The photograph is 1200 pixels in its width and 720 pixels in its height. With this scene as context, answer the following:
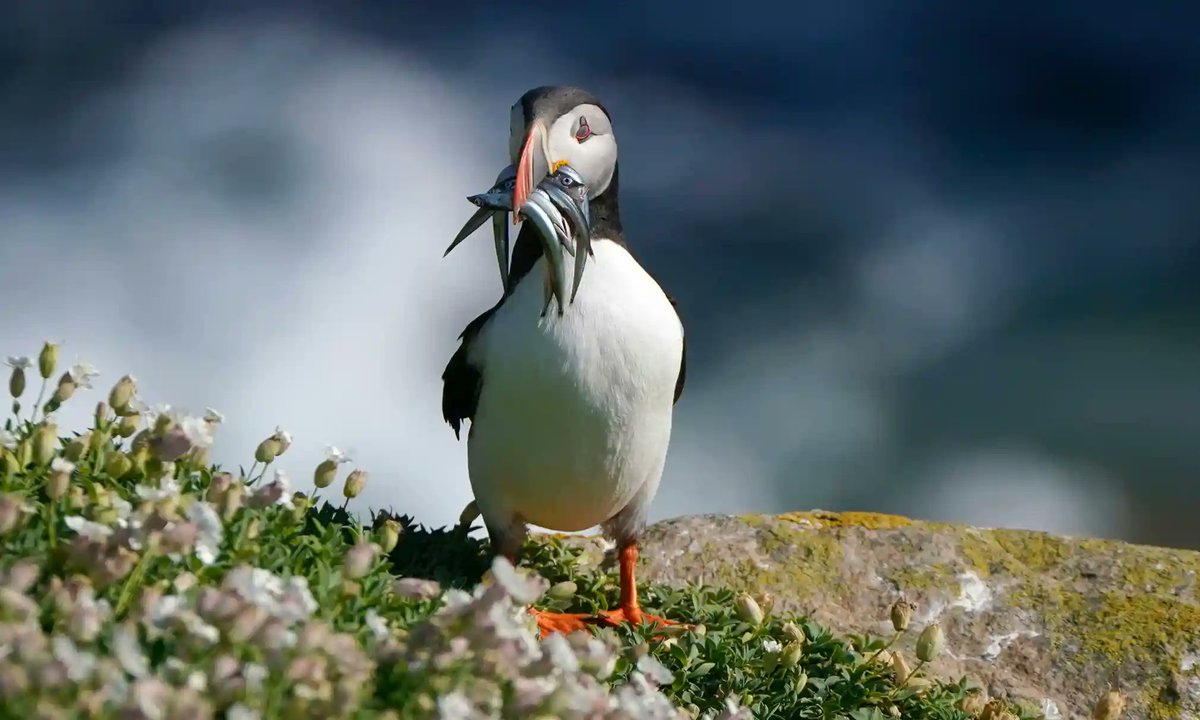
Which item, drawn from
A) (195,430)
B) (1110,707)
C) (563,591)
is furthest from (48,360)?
(1110,707)

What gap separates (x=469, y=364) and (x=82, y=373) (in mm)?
1835

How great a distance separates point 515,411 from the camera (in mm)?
4688

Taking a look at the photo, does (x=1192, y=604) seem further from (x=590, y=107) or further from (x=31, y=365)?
(x=31, y=365)

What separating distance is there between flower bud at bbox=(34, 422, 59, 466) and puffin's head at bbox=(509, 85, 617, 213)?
1786mm

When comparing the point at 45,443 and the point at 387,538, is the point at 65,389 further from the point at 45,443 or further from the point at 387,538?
the point at 387,538

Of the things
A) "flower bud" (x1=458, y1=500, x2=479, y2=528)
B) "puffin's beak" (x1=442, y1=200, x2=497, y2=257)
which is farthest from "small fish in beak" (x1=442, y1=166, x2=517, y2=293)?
"flower bud" (x1=458, y1=500, x2=479, y2=528)

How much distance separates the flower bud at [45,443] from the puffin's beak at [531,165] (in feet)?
5.81

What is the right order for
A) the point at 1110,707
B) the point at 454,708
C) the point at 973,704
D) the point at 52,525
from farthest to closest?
the point at 973,704 < the point at 1110,707 < the point at 52,525 < the point at 454,708

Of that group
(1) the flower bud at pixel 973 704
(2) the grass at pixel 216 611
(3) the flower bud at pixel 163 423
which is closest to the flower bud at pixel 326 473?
(2) the grass at pixel 216 611

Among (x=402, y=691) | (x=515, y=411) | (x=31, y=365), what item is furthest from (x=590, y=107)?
(x=402, y=691)

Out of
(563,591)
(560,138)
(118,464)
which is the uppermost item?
(560,138)

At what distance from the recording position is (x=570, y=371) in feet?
14.9

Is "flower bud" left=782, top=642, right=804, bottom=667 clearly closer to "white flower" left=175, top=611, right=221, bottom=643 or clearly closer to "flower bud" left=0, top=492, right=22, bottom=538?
"white flower" left=175, top=611, right=221, bottom=643

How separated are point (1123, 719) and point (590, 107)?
301cm
